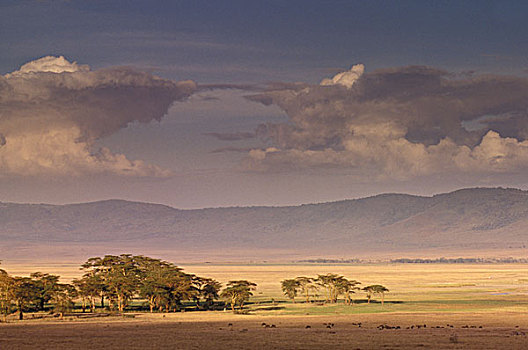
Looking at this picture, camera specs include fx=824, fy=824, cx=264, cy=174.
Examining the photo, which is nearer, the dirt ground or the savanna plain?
the dirt ground

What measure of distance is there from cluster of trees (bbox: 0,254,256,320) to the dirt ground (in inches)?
281

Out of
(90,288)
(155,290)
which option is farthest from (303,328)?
(90,288)

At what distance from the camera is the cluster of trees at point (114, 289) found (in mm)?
98463

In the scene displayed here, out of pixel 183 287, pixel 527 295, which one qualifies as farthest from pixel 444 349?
pixel 527 295

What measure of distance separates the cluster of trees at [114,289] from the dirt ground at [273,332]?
23.4 feet

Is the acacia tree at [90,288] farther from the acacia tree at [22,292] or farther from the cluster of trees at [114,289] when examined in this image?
the acacia tree at [22,292]

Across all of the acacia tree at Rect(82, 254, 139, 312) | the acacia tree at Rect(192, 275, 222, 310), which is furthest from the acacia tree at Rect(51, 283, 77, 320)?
the acacia tree at Rect(192, 275, 222, 310)

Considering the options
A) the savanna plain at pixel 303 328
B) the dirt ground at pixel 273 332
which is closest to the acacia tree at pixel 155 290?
the savanna plain at pixel 303 328

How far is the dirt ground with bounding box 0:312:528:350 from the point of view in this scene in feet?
210

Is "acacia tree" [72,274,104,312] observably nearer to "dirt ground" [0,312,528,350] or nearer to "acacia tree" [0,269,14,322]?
"acacia tree" [0,269,14,322]

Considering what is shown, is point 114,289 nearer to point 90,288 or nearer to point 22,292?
point 90,288

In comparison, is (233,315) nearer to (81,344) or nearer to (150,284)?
(150,284)

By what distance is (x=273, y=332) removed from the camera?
246 feet

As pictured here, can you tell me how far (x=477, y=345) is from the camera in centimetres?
6253
